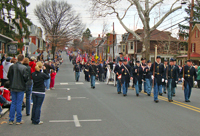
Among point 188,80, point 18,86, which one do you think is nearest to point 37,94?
point 18,86

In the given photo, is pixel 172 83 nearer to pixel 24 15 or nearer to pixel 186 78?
pixel 186 78

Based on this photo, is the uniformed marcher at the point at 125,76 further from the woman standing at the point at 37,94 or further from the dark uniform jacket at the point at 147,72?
the woman standing at the point at 37,94

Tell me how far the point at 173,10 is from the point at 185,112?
74.7 ft

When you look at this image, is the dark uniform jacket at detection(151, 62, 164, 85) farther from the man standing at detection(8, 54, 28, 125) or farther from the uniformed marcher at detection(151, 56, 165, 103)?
the man standing at detection(8, 54, 28, 125)

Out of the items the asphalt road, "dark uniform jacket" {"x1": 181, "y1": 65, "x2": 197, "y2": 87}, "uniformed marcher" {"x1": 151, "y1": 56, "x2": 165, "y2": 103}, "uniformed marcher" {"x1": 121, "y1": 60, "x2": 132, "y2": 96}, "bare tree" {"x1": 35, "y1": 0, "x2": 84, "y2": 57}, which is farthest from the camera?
"bare tree" {"x1": 35, "y1": 0, "x2": 84, "y2": 57}

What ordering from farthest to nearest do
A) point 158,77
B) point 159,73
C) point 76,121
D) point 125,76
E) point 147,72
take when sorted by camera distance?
point 147,72, point 125,76, point 159,73, point 158,77, point 76,121

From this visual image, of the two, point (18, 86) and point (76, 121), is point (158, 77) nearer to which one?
point (76, 121)

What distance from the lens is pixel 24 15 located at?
88.0ft

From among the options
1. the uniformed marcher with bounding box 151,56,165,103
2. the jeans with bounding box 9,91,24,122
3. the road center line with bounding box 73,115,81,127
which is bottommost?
Result: the road center line with bounding box 73,115,81,127

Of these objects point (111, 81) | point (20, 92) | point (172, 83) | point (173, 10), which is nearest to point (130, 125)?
point (20, 92)

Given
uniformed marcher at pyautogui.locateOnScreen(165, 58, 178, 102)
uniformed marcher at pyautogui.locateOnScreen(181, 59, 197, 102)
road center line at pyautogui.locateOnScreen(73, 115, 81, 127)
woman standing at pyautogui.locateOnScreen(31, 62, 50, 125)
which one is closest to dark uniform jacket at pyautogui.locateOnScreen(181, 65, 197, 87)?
uniformed marcher at pyautogui.locateOnScreen(181, 59, 197, 102)

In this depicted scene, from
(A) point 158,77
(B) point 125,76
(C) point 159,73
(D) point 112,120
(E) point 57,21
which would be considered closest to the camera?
(D) point 112,120

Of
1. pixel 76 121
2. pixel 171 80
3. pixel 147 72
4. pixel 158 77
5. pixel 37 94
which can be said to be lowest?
pixel 76 121

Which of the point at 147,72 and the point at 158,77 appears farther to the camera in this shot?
the point at 147,72
